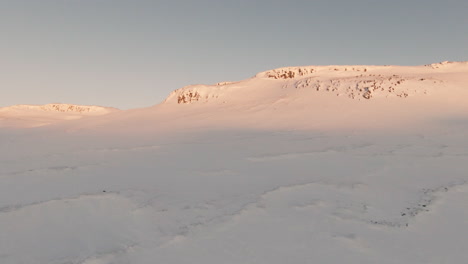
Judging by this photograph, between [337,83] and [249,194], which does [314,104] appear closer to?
[337,83]

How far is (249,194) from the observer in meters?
2.69

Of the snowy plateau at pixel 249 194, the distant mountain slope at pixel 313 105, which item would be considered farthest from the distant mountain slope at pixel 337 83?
the snowy plateau at pixel 249 194

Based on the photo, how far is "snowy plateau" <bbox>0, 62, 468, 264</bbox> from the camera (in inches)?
74.5

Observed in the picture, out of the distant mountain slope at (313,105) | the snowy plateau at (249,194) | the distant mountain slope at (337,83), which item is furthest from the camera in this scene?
the distant mountain slope at (337,83)

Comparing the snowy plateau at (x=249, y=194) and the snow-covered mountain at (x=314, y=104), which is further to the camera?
the snow-covered mountain at (x=314, y=104)

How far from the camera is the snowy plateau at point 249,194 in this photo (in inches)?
74.5

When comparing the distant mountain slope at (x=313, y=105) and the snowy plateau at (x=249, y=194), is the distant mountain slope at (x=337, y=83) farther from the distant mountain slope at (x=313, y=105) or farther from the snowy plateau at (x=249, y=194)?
the snowy plateau at (x=249, y=194)

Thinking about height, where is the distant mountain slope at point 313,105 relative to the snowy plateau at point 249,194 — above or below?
above

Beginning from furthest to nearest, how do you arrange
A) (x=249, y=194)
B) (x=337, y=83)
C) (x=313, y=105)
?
(x=337, y=83), (x=313, y=105), (x=249, y=194)

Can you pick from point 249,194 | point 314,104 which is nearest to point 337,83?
point 314,104

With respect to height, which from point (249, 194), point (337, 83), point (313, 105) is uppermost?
point (337, 83)

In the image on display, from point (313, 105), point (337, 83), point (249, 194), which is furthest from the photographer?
point (337, 83)

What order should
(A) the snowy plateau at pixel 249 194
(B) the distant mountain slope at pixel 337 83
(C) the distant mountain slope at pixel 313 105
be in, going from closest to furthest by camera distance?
(A) the snowy plateau at pixel 249 194 → (C) the distant mountain slope at pixel 313 105 → (B) the distant mountain slope at pixel 337 83

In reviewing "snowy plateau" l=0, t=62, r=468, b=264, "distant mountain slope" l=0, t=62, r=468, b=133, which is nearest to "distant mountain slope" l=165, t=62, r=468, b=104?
"distant mountain slope" l=0, t=62, r=468, b=133
